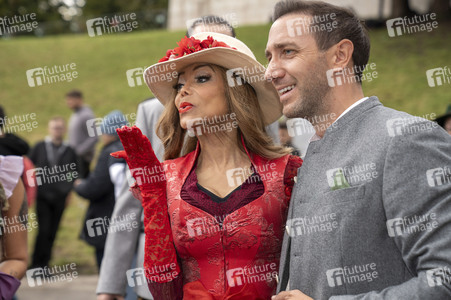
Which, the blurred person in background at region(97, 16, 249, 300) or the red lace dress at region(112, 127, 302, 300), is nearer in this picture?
the red lace dress at region(112, 127, 302, 300)

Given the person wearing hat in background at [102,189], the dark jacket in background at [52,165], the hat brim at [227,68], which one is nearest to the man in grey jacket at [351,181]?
the hat brim at [227,68]

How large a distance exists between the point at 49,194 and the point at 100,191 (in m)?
2.42

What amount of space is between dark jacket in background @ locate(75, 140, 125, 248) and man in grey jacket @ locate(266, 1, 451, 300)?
11.6 feet

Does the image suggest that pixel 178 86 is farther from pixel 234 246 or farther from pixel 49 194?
pixel 49 194

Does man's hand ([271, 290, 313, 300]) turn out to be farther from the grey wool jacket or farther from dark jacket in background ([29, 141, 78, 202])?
dark jacket in background ([29, 141, 78, 202])

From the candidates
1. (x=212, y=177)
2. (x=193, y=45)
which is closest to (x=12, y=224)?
(x=212, y=177)

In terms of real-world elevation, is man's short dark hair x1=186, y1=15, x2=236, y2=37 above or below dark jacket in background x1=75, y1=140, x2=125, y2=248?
above

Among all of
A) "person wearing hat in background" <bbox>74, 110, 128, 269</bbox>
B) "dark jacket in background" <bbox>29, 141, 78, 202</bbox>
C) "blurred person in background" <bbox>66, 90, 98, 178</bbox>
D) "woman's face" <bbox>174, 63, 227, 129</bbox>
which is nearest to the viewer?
"woman's face" <bbox>174, 63, 227, 129</bbox>

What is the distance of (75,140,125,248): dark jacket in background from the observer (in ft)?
18.7

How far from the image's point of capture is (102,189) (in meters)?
5.81

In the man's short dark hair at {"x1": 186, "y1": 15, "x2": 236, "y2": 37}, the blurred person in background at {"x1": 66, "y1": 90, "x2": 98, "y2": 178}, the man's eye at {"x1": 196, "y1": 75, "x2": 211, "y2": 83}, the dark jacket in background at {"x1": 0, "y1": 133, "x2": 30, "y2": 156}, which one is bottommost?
the man's eye at {"x1": 196, "y1": 75, "x2": 211, "y2": 83}

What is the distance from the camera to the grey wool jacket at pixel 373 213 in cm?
183

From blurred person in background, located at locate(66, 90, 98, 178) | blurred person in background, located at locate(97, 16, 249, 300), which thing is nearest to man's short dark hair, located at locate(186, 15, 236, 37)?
blurred person in background, located at locate(97, 16, 249, 300)

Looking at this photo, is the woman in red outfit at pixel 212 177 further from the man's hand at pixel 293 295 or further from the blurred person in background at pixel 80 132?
the blurred person in background at pixel 80 132
